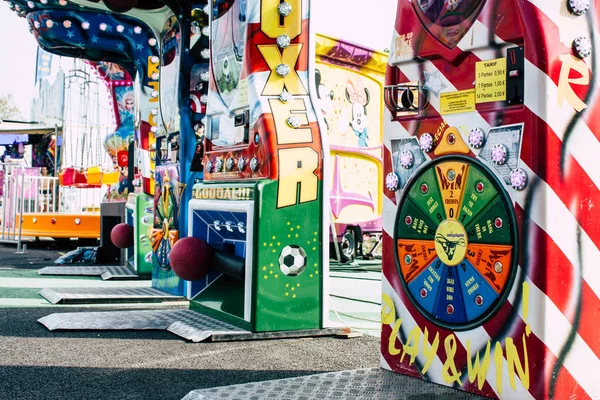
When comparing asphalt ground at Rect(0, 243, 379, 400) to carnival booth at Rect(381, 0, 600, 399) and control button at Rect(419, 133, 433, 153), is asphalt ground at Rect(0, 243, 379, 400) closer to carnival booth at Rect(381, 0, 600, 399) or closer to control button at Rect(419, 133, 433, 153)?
carnival booth at Rect(381, 0, 600, 399)

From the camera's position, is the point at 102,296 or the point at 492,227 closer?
the point at 492,227

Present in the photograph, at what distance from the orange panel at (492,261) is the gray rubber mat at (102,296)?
4364 mm

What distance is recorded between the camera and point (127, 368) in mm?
3939

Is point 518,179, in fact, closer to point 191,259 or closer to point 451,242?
point 451,242

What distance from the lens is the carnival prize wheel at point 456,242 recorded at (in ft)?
8.83

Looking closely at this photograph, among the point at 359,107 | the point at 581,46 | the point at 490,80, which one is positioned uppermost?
the point at 359,107

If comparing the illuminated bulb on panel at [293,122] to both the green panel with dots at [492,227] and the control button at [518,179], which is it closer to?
the green panel with dots at [492,227]

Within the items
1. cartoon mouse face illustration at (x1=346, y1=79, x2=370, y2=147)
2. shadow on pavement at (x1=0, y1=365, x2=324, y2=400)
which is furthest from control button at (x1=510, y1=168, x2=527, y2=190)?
cartoon mouse face illustration at (x1=346, y1=79, x2=370, y2=147)

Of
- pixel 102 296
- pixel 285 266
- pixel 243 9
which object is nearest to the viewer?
pixel 285 266

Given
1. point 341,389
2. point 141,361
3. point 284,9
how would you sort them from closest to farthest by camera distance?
point 341,389, point 141,361, point 284,9

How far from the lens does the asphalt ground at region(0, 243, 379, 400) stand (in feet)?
11.5

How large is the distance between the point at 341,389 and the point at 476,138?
1135 millimetres

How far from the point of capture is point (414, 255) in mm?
3082

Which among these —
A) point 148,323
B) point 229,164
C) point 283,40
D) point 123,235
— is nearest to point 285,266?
point 229,164
